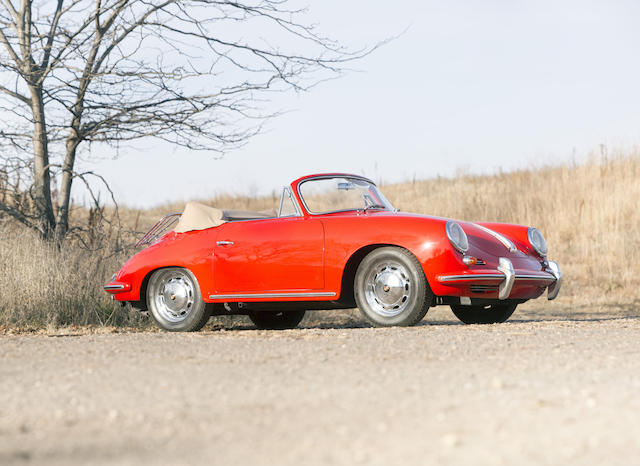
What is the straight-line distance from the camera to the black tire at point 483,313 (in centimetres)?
833

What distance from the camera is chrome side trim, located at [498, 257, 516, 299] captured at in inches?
274

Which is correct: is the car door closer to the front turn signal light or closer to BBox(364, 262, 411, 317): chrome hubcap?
BBox(364, 262, 411, 317): chrome hubcap

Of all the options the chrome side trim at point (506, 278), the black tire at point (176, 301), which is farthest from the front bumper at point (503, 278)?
the black tire at point (176, 301)

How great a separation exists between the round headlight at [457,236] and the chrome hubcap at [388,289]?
1.61 ft

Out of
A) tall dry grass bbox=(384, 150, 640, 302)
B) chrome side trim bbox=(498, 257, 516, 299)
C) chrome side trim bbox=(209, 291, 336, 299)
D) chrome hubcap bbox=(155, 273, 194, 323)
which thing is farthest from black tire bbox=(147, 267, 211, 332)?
tall dry grass bbox=(384, 150, 640, 302)

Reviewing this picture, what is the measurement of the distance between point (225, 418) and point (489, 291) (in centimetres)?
408

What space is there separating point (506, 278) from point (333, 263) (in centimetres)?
153

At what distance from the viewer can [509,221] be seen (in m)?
18.3

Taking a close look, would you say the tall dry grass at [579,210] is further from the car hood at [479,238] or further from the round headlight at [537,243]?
the car hood at [479,238]

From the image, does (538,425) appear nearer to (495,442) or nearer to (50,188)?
(495,442)

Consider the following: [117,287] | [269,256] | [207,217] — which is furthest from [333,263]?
[117,287]

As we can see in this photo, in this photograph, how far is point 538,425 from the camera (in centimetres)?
320

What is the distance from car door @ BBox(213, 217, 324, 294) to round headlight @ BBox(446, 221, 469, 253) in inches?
46.3

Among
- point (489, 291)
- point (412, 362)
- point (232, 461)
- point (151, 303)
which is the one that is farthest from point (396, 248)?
point (232, 461)
